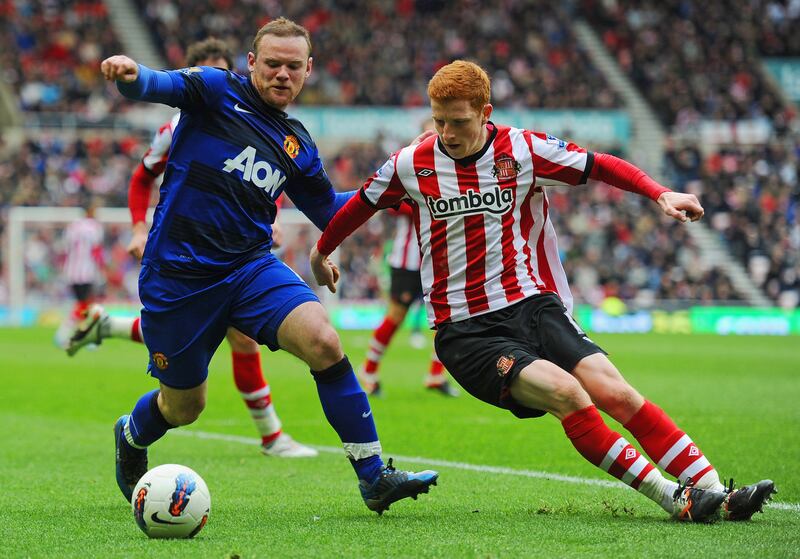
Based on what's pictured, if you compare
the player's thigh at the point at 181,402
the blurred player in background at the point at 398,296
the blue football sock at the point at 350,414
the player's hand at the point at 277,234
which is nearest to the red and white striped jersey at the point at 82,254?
the blurred player in background at the point at 398,296

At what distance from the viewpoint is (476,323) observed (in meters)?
5.47

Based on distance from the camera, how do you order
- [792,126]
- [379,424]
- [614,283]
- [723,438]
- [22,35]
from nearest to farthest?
[723,438] < [379,424] < [614,283] < [22,35] < [792,126]

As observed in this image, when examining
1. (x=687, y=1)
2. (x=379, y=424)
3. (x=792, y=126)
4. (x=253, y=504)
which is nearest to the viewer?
(x=253, y=504)

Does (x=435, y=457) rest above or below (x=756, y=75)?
below

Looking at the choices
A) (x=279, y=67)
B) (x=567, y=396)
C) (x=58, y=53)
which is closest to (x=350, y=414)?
(x=567, y=396)

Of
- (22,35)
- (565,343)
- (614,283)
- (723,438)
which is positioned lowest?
(614,283)

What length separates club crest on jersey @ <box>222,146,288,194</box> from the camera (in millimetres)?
5492

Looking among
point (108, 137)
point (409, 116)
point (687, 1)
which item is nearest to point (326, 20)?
point (409, 116)

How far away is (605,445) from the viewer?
5.07 meters

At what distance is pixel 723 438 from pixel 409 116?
82.5 ft

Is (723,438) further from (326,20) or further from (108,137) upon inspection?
(326,20)

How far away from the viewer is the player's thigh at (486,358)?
520 centimetres

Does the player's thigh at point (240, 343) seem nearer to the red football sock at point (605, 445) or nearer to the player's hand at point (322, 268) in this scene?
the player's hand at point (322, 268)

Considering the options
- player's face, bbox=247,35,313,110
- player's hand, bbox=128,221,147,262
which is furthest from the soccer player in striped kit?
player's hand, bbox=128,221,147,262
